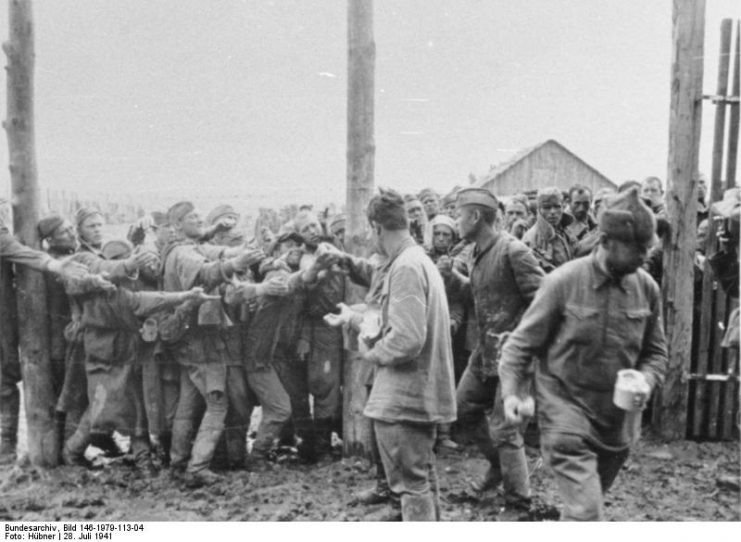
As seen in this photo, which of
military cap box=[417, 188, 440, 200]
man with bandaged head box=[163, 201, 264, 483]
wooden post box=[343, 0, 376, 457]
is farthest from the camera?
military cap box=[417, 188, 440, 200]

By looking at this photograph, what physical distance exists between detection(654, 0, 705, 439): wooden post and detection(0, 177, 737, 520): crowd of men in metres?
0.31

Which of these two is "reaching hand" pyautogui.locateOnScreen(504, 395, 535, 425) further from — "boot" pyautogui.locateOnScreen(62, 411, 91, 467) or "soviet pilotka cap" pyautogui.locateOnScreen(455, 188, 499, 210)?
"boot" pyautogui.locateOnScreen(62, 411, 91, 467)

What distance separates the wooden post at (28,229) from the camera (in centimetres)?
615

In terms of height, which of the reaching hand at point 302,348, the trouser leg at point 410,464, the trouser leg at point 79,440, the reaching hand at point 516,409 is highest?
the reaching hand at point 516,409

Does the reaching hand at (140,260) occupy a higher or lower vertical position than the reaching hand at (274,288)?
higher

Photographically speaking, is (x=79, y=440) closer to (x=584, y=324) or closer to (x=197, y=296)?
(x=197, y=296)

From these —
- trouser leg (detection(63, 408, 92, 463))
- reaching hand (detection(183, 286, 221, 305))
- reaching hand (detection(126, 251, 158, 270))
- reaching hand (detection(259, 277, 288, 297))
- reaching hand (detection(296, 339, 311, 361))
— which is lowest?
trouser leg (detection(63, 408, 92, 463))

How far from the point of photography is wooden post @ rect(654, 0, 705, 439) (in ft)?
21.4

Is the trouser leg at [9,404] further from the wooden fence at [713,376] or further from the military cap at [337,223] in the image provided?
the wooden fence at [713,376]

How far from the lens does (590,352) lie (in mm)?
3975

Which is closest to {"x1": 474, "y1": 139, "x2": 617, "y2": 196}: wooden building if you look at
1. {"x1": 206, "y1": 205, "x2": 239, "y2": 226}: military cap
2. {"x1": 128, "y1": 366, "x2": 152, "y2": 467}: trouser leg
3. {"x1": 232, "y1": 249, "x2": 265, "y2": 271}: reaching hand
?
{"x1": 206, "y1": 205, "x2": 239, "y2": 226}: military cap

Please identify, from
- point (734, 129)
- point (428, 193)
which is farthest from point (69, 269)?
point (734, 129)

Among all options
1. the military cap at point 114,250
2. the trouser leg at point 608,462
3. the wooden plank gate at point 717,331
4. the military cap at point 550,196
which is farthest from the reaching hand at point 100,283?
the wooden plank gate at point 717,331

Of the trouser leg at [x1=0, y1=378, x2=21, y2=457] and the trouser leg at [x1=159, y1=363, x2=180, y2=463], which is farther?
the trouser leg at [x1=0, y1=378, x2=21, y2=457]
